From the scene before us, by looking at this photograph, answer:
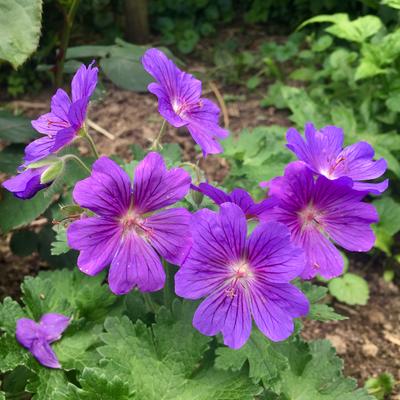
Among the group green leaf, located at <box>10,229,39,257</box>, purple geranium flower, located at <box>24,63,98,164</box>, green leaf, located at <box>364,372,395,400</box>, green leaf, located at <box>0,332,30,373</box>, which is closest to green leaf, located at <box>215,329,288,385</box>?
green leaf, located at <box>0,332,30,373</box>

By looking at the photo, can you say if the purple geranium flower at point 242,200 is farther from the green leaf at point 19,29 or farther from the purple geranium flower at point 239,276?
the green leaf at point 19,29

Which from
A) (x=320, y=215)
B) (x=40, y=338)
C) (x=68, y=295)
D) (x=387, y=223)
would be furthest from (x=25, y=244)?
(x=387, y=223)

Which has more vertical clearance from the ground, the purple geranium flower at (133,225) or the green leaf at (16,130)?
the purple geranium flower at (133,225)

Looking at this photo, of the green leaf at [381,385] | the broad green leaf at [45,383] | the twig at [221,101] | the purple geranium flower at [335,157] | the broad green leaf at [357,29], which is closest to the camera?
the purple geranium flower at [335,157]

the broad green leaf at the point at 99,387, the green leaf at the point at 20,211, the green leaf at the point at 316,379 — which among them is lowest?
the green leaf at the point at 316,379

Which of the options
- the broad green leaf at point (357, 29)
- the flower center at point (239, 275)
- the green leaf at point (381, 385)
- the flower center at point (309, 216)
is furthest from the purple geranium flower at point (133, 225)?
the broad green leaf at point (357, 29)

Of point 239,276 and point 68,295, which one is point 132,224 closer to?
point 239,276

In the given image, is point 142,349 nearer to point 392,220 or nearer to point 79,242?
point 79,242

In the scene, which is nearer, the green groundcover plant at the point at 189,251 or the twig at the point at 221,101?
the green groundcover plant at the point at 189,251

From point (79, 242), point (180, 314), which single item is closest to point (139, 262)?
point (79, 242)
